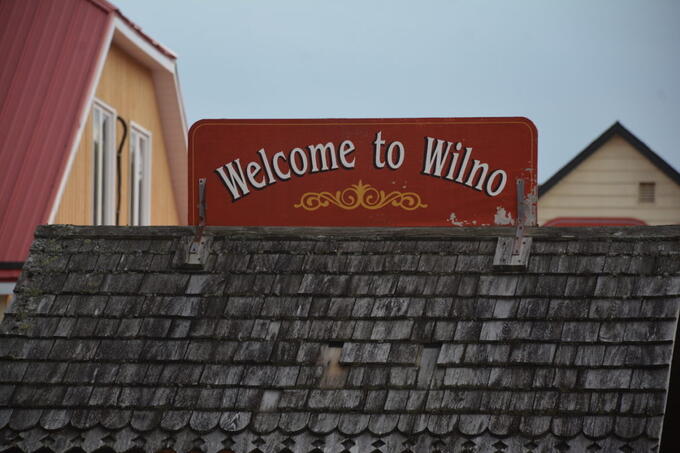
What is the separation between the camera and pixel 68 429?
24.7 ft

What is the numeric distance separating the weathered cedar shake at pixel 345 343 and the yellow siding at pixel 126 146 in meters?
10.4

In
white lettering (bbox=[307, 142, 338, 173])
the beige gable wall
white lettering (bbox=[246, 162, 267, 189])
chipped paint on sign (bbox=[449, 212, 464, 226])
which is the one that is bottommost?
chipped paint on sign (bbox=[449, 212, 464, 226])

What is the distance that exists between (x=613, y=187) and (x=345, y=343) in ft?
52.1

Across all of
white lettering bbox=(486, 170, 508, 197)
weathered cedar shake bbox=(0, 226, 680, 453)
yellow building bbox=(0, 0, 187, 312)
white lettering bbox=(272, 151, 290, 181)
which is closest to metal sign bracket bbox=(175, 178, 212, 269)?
weathered cedar shake bbox=(0, 226, 680, 453)

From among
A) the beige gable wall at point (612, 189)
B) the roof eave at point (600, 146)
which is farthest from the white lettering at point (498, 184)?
the beige gable wall at point (612, 189)

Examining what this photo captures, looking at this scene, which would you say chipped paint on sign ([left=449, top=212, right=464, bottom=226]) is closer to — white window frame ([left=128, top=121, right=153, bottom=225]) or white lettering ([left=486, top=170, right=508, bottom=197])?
white lettering ([left=486, top=170, right=508, bottom=197])

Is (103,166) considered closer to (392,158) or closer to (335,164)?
(335,164)

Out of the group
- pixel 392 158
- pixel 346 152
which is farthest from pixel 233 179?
pixel 392 158

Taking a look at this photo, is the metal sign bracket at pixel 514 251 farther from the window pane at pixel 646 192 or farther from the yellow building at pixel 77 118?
the window pane at pixel 646 192

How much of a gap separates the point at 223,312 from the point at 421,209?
7.13ft

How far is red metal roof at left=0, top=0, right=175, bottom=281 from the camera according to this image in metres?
16.5

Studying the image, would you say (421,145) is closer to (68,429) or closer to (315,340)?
(315,340)

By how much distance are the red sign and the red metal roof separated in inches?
262

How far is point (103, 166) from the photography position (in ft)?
69.8
